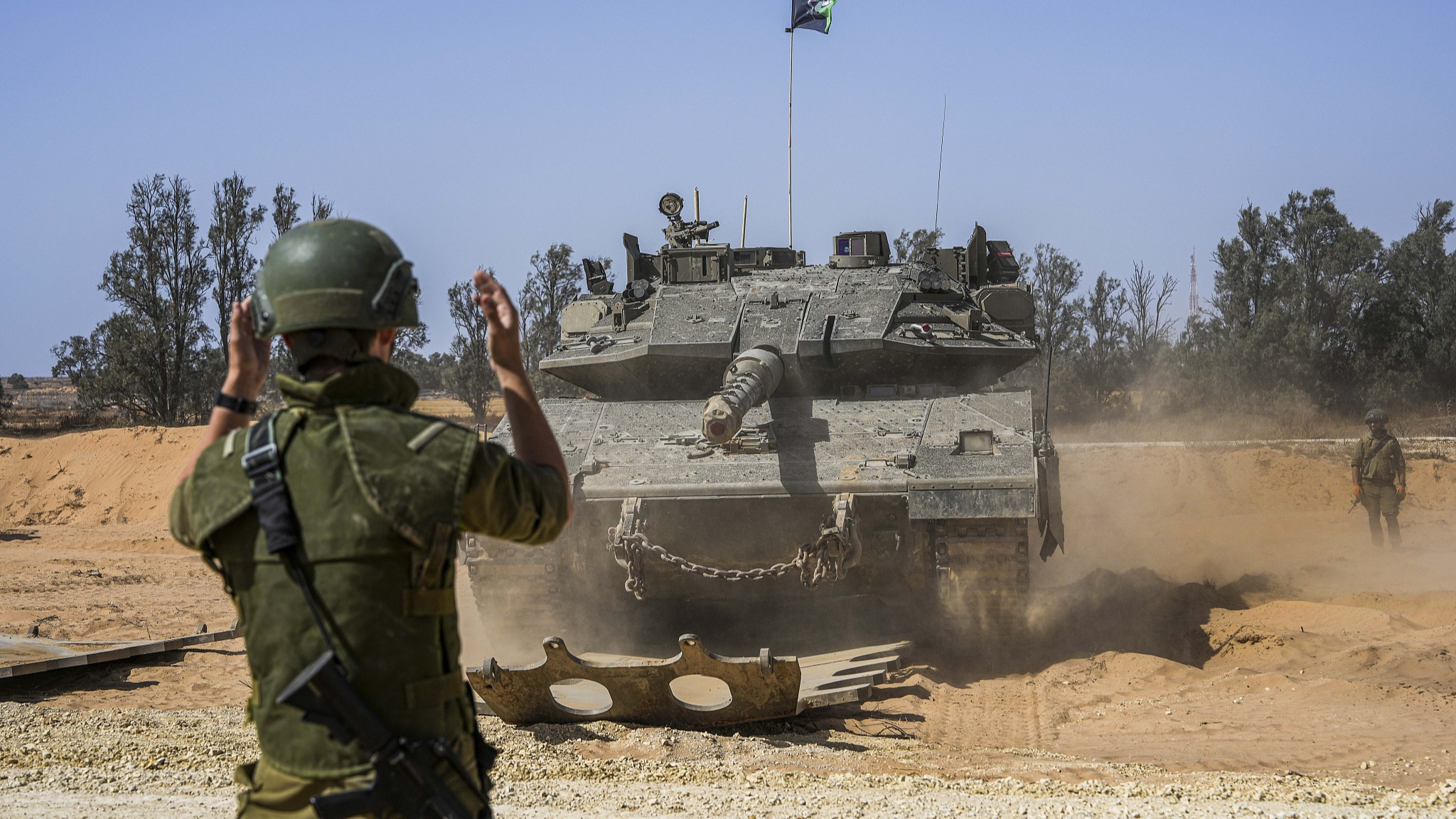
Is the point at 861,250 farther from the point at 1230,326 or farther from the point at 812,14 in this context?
the point at 1230,326

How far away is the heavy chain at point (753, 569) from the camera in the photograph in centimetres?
795

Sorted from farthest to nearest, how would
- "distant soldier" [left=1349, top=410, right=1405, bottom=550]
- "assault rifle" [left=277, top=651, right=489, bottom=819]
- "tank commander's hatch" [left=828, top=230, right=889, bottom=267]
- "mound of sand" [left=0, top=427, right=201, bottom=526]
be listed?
1. "mound of sand" [left=0, top=427, right=201, bottom=526]
2. "distant soldier" [left=1349, top=410, right=1405, bottom=550]
3. "tank commander's hatch" [left=828, top=230, right=889, bottom=267]
4. "assault rifle" [left=277, top=651, right=489, bottom=819]

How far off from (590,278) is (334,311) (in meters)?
9.69

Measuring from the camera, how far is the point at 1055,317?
35.0m

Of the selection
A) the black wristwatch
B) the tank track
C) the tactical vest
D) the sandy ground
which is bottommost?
the sandy ground

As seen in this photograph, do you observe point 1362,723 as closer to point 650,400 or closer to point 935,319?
→ point 935,319

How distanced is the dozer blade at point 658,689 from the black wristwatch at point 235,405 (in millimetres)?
3907

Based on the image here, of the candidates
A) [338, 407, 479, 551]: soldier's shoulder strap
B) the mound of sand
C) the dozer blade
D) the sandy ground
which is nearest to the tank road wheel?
the sandy ground

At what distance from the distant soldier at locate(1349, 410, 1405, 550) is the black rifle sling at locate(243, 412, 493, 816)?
44.5 feet

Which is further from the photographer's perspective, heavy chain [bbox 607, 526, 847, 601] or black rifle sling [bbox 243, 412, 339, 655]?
heavy chain [bbox 607, 526, 847, 601]

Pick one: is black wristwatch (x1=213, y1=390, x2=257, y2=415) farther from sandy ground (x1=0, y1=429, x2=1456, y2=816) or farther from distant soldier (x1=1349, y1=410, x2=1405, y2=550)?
distant soldier (x1=1349, y1=410, x2=1405, y2=550)

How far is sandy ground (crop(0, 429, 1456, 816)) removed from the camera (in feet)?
17.2

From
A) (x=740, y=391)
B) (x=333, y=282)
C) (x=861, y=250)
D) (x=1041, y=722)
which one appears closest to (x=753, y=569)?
(x=740, y=391)

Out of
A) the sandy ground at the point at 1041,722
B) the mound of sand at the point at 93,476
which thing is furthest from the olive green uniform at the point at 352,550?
the mound of sand at the point at 93,476
